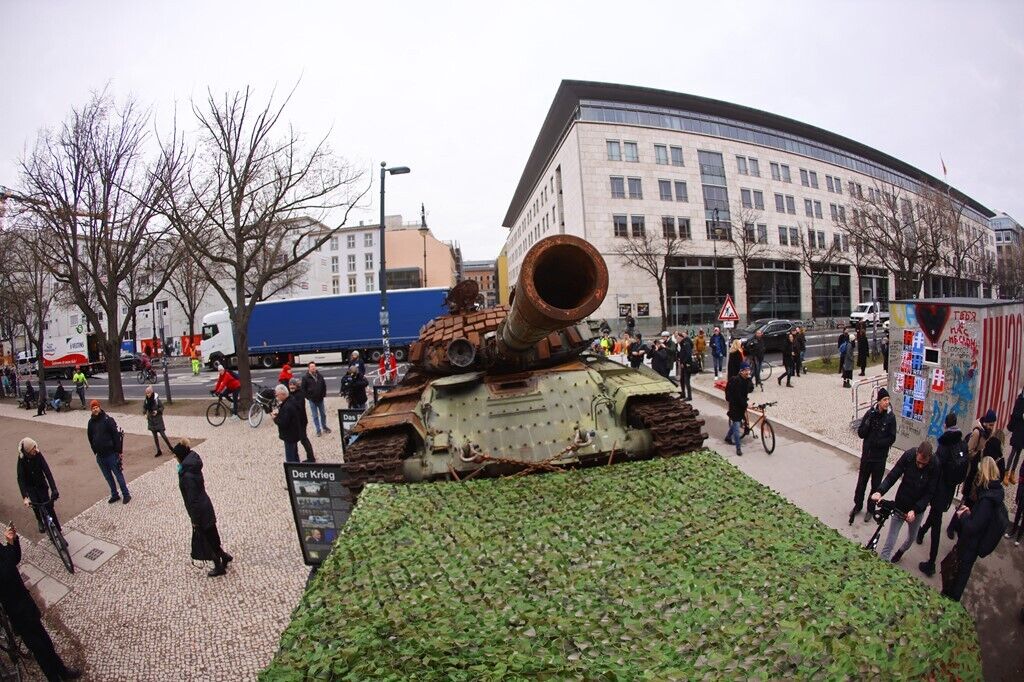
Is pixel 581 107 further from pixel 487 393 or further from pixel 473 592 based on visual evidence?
pixel 473 592

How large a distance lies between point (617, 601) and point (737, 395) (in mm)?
7510

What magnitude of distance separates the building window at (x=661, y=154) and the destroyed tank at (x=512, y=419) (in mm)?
37800

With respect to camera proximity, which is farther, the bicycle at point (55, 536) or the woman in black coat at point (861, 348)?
the woman in black coat at point (861, 348)

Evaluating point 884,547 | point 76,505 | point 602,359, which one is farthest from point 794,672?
point 76,505

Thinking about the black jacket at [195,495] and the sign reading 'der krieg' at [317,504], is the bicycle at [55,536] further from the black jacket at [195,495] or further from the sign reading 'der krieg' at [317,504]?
the sign reading 'der krieg' at [317,504]

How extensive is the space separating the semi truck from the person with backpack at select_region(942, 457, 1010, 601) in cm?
2519

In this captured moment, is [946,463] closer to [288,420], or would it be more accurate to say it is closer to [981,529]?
[981,529]

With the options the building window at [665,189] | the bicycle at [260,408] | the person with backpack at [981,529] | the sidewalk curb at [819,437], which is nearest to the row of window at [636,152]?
the building window at [665,189]

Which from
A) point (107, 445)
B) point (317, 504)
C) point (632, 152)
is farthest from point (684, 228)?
point (317, 504)

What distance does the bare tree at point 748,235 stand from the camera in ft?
130

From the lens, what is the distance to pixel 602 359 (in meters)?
7.10

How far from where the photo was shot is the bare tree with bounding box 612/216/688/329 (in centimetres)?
3575

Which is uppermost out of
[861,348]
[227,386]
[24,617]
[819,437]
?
[861,348]

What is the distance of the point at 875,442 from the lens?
6.54 metres
